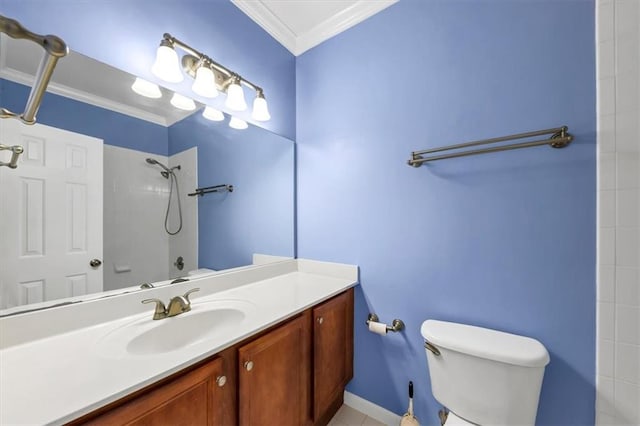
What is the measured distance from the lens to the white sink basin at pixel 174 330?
81cm

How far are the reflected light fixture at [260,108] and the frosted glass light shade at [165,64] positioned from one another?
485 millimetres

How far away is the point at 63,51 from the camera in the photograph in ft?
1.79

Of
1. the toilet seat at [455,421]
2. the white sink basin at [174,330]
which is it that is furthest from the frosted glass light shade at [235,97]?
the toilet seat at [455,421]

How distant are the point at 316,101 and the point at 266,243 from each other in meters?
1.07

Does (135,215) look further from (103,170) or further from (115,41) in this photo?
(115,41)

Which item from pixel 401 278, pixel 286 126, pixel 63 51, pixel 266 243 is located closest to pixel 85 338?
pixel 63 51

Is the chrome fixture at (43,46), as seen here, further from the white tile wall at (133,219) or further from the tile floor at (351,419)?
the tile floor at (351,419)

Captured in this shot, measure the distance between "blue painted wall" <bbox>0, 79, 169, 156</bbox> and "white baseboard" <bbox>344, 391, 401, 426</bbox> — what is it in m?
1.81

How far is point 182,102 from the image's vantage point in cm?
120

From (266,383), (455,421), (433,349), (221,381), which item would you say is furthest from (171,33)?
(455,421)
